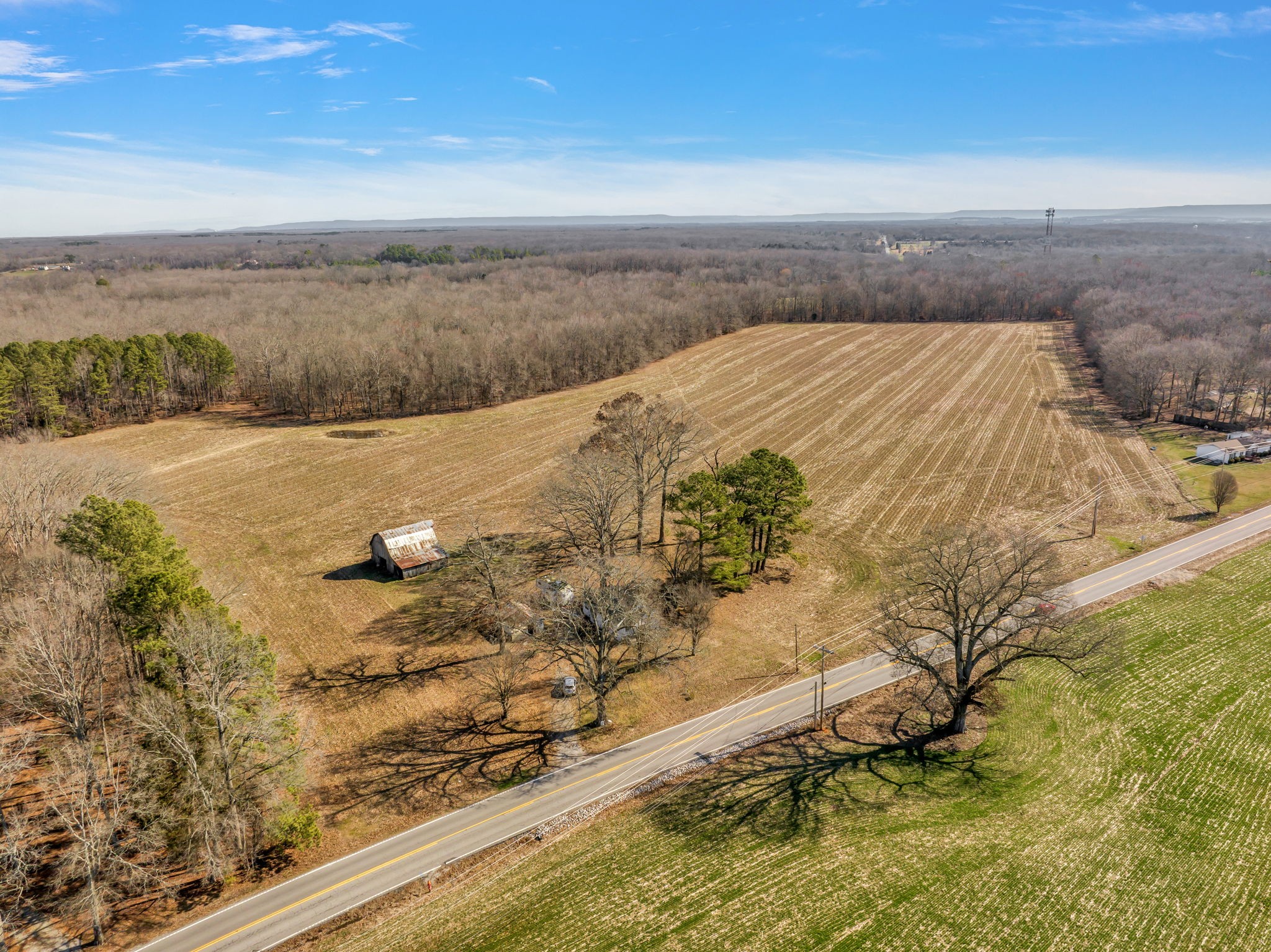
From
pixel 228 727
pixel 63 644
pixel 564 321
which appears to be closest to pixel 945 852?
pixel 228 727

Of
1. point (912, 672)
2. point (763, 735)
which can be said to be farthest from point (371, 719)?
point (912, 672)

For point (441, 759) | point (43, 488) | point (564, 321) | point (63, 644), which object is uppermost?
point (564, 321)

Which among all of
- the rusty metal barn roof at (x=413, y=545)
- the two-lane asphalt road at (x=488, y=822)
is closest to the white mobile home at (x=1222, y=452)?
the two-lane asphalt road at (x=488, y=822)

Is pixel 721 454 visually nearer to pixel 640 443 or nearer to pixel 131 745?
pixel 640 443

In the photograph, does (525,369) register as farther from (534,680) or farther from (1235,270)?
(1235,270)

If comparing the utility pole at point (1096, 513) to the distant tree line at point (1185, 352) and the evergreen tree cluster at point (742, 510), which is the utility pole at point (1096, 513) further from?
the distant tree line at point (1185, 352)

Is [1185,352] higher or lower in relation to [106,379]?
higher
